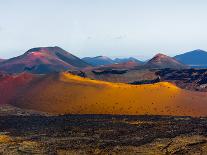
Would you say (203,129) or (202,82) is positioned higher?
(202,82)

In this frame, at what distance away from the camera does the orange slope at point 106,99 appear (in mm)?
71750

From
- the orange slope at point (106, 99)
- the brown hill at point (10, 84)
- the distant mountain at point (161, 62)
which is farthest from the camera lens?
the distant mountain at point (161, 62)

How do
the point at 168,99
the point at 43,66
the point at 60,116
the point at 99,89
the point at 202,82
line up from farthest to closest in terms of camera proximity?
the point at 43,66
the point at 202,82
the point at 99,89
the point at 168,99
the point at 60,116

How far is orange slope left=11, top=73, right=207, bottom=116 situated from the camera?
71750 mm

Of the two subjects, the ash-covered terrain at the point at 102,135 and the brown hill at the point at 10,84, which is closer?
the ash-covered terrain at the point at 102,135

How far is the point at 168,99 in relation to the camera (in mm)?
76625

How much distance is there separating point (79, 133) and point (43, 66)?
135 metres

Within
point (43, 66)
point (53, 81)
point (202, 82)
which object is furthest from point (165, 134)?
point (43, 66)

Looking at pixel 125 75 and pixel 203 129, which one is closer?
pixel 203 129

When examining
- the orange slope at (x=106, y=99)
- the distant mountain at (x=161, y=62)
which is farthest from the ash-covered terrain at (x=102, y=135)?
the distant mountain at (x=161, y=62)

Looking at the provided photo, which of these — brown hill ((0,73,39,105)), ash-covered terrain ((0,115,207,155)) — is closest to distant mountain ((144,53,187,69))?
brown hill ((0,73,39,105))

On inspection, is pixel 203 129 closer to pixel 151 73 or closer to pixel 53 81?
pixel 53 81

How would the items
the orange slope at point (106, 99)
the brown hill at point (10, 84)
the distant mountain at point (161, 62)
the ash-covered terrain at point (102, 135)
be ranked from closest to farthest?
the ash-covered terrain at point (102, 135) → the orange slope at point (106, 99) → the brown hill at point (10, 84) → the distant mountain at point (161, 62)

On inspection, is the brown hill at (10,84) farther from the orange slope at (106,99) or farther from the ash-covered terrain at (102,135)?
the ash-covered terrain at (102,135)
